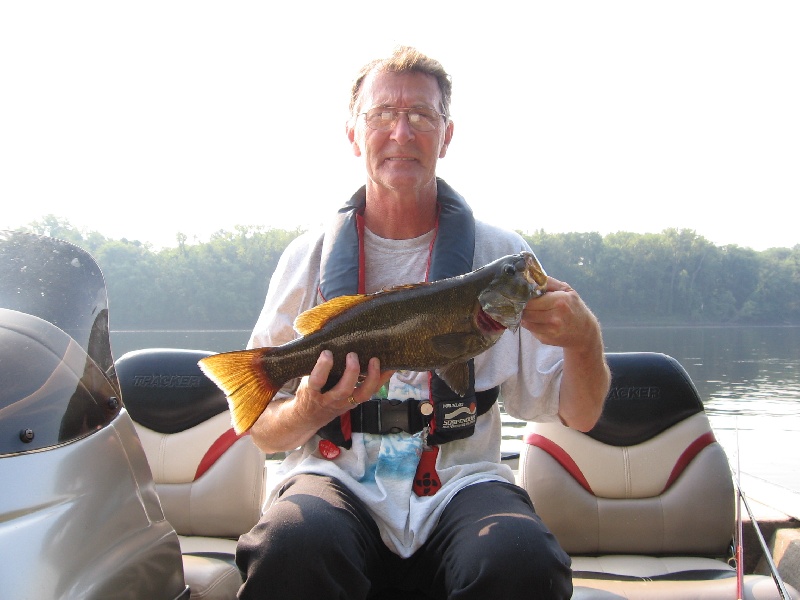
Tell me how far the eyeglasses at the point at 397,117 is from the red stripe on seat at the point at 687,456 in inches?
105

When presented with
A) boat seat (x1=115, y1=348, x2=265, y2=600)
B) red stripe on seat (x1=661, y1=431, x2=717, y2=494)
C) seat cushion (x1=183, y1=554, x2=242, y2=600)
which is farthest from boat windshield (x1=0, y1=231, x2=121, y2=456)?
red stripe on seat (x1=661, y1=431, x2=717, y2=494)

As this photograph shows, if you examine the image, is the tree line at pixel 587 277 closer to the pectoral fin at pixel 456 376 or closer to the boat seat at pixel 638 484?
the boat seat at pixel 638 484

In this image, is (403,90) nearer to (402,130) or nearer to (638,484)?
(402,130)

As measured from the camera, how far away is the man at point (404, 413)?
→ 2523 millimetres

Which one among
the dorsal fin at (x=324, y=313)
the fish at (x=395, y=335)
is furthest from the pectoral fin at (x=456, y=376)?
the dorsal fin at (x=324, y=313)

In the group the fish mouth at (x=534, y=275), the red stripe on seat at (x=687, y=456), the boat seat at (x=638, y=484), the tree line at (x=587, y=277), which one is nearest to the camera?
the fish mouth at (x=534, y=275)

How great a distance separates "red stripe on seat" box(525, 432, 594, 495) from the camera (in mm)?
4438

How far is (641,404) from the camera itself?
4.60 m

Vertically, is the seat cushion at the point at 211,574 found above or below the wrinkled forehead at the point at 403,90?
below

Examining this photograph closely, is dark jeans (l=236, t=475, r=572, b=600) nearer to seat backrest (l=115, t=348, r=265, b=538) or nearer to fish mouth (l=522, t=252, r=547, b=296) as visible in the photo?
fish mouth (l=522, t=252, r=547, b=296)

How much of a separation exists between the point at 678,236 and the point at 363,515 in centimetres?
7778

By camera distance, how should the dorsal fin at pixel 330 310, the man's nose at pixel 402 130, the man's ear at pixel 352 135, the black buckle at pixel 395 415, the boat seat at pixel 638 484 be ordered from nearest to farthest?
the dorsal fin at pixel 330 310, the black buckle at pixel 395 415, the man's nose at pixel 402 130, the man's ear at pixel 352 135, the boat seat at pixel 638 484

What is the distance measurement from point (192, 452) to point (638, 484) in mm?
2828

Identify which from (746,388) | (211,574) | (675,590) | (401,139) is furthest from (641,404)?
(746,388)
